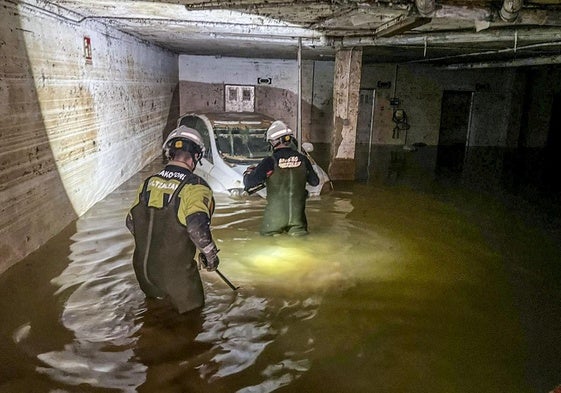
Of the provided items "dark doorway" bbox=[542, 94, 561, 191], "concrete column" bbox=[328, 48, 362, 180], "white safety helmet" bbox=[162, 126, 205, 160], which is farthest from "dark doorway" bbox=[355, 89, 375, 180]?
"white safety helmet" bbox=[162, 126, 205, 160]

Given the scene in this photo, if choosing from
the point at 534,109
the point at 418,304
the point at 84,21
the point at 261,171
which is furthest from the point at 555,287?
the point at 534,109

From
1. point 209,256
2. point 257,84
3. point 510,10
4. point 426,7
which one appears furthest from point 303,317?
point 257,84

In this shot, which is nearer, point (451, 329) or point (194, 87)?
point (451, 329)

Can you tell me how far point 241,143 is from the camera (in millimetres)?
8328

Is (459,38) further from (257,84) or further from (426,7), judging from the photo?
(257,84)

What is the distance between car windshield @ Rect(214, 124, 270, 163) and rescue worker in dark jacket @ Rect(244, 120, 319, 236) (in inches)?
91.5

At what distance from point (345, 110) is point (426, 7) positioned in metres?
4.72

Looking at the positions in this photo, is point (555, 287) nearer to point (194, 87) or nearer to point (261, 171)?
point (261, 171)

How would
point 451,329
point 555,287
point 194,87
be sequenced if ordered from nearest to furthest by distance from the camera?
point 451,329
point 555,287
point 194,87

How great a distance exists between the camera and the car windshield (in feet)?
25.8

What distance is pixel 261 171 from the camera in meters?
5.26

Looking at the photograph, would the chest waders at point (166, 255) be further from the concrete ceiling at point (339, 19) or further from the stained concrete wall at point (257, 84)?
the stained concrete wall at point (257, 84)

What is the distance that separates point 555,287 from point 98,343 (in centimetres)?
454

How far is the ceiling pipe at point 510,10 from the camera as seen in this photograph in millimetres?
4075
